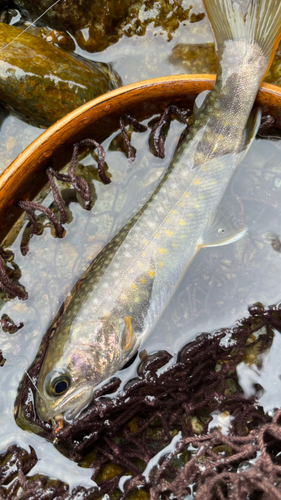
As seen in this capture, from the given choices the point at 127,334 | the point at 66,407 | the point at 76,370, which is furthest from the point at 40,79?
the point at 66,407

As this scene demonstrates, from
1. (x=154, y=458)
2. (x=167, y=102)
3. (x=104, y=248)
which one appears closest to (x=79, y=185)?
(x=104, y=248)

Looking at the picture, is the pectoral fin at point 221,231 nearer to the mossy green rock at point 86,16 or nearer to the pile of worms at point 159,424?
the pile of worms at point 159,424

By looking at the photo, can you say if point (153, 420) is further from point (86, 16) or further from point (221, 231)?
point (86, 16)

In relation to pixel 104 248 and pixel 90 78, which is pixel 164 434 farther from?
pixel 90 78

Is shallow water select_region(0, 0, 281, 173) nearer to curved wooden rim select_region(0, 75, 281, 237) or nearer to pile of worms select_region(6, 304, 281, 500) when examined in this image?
curved wooden rim select_region(0, 75, 281, 237)

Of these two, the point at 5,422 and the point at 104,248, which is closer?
the point at 5,422

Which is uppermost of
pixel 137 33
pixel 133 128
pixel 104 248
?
pixel 137 33
